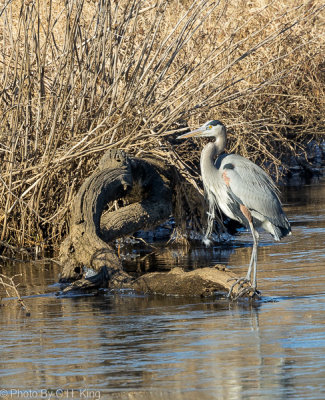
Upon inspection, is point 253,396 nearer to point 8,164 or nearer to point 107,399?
point 107,399

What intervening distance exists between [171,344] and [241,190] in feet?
9.05

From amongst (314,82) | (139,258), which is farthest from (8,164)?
(314,82)

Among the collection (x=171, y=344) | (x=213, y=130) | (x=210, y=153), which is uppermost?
(x=213, y=130)

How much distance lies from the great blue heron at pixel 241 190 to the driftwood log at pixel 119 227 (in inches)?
26.2

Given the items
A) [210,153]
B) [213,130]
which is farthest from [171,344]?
[213,130]

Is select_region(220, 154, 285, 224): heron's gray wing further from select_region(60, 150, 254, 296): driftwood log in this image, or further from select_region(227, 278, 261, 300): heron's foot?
select_region(227, 278, 261, 300): heron's foot

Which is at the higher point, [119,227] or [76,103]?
[76,103]

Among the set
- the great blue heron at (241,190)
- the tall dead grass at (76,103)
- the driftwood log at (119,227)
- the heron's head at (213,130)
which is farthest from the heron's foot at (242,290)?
the tall dead grass at (76,103)

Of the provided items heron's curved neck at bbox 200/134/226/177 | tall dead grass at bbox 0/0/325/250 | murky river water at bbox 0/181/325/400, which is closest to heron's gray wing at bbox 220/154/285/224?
heron's curved neck at bbox 200/134/226/177

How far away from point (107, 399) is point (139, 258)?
21.6 ft

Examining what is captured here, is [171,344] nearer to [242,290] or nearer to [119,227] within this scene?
[242,290]

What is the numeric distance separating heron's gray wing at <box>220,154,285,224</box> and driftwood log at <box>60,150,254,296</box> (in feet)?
2.69

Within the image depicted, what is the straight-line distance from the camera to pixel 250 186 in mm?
8875

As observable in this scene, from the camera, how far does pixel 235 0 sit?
1970 cm
